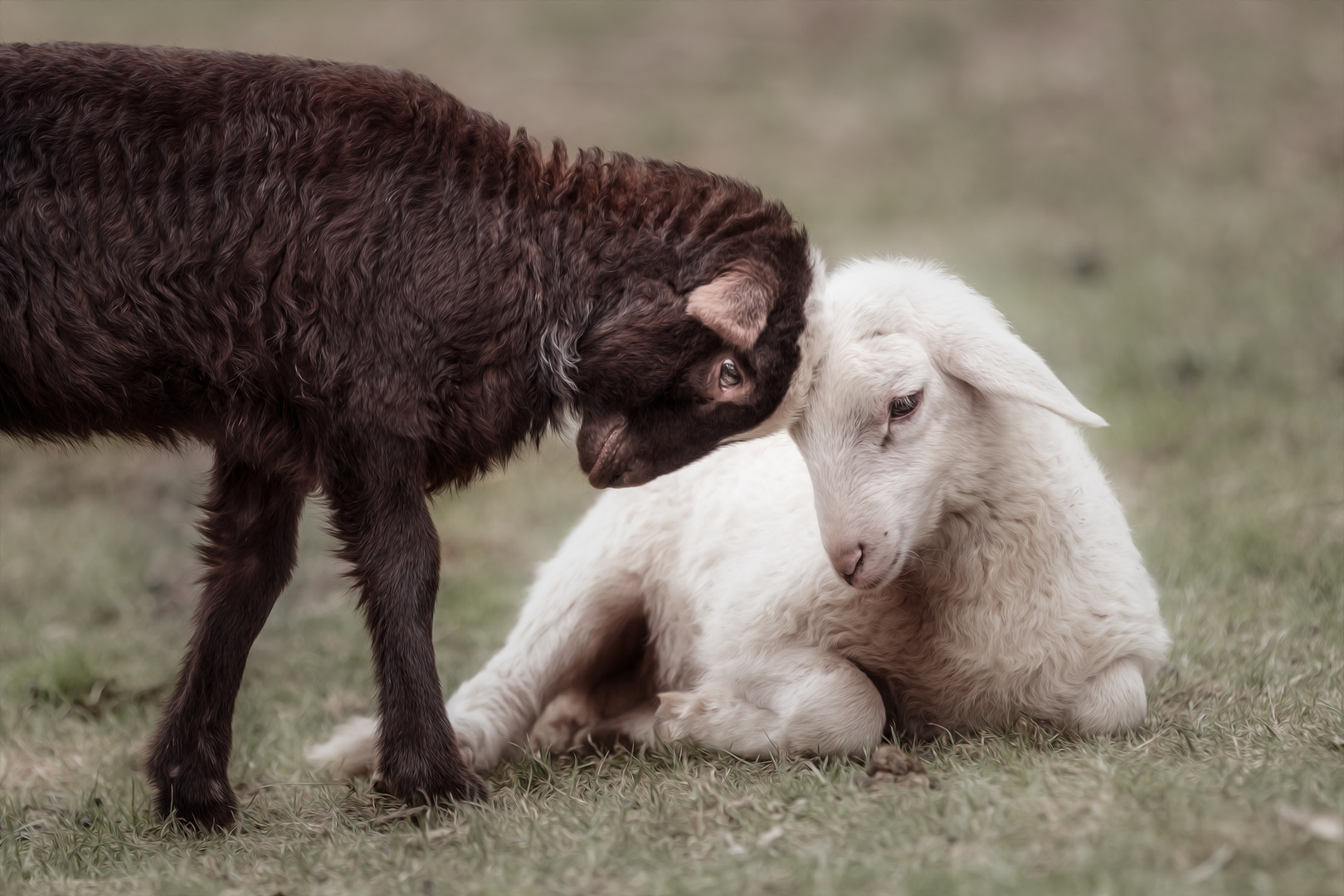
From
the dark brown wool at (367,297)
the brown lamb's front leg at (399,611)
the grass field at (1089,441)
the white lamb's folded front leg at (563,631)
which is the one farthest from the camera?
the white lamb's folded front leg at (563,631)

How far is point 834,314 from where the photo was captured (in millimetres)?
3752

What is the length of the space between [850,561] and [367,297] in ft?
4.59

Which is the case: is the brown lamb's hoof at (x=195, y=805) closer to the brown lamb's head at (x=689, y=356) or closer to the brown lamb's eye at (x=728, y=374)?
the brown lamb's head at (x=689, y=356)

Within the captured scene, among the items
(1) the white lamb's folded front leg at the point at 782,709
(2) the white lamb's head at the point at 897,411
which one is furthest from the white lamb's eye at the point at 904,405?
(1) the white lamb's folded front leg at the point at 782,709

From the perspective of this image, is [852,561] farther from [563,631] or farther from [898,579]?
[563,631]

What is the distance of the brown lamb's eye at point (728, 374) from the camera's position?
3.64m

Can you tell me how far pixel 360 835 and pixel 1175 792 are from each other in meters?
1.91

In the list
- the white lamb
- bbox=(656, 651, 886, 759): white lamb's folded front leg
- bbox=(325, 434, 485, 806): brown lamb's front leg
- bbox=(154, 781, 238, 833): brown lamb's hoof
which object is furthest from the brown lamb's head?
bbox=(154, 781, 238, 833): brown lamb's hoof

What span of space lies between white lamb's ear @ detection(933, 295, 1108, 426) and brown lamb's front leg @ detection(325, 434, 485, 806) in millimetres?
1435

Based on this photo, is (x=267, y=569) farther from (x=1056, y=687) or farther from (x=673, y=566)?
(x=1056, y=687)

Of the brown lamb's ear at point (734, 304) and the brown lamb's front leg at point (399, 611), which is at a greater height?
the brown lamb's ear at point (734, 304)

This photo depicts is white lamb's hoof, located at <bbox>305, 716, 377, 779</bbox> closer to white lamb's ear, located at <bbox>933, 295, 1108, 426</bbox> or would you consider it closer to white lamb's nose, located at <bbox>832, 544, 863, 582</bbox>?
white lamb's nose, located at <bbox>832, 544, 863, 582</bbox>

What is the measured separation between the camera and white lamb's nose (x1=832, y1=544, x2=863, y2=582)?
11.5 feet

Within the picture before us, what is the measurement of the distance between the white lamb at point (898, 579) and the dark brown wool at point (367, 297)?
0.95 ft
